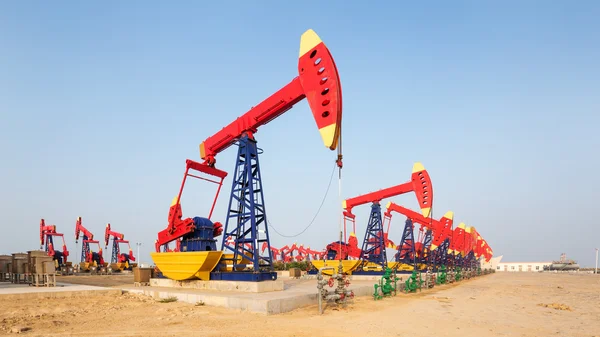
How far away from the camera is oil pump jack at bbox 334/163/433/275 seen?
92.9 ft

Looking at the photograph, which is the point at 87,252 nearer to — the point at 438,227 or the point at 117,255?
the point at 117,255

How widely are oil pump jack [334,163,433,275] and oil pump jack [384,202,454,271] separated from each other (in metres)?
5.55

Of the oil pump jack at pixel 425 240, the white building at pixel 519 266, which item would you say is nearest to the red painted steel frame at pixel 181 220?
the oil pump jack at pixel 425 240

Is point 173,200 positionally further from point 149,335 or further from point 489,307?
point 489,307

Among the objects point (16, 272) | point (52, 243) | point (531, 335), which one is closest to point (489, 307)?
point (531, 335)

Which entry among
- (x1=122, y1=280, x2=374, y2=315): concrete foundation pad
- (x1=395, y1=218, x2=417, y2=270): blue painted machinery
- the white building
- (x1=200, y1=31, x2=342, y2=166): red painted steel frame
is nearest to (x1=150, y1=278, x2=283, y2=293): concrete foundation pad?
(x1=122, y1=280, x2=374, y2=315): concrete foundation pad

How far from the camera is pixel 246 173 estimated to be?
1698 centimetres

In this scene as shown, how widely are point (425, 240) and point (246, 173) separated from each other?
30631 millimetres

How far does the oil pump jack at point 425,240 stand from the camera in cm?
3638

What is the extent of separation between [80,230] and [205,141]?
137 feet

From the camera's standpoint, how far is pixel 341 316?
38.3ft

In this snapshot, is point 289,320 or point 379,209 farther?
point 379,209

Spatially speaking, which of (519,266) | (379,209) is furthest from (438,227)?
(519,266)

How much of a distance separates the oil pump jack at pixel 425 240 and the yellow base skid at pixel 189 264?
2162cm
